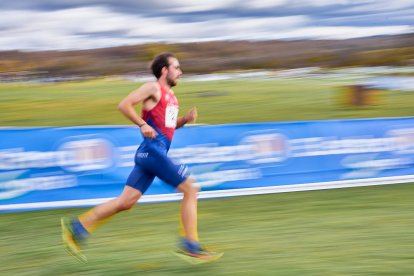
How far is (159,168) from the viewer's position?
5.77 metres

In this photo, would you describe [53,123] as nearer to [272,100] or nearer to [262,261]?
[272,100]

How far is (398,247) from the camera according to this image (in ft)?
20.9

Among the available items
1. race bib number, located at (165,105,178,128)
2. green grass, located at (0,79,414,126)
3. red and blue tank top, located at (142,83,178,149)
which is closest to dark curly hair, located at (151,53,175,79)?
red and blue tank top, located at (142,83,178,149)

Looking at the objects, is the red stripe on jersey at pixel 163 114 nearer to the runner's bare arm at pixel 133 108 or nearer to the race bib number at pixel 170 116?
the race bib number at pixel 170 116

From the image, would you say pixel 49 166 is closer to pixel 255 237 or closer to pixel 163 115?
pixel 255 237

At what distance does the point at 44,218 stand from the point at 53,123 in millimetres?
14156

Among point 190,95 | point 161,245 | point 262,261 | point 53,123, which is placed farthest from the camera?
point 190,95

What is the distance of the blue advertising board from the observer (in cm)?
946

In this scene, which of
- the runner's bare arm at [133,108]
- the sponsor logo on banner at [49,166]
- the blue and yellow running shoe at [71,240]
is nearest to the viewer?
the runner's bare arm at [133,108]

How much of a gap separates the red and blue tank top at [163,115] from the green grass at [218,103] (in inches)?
666

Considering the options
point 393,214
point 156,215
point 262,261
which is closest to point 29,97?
point 156,215

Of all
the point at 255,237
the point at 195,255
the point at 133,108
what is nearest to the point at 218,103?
the point at 255,237

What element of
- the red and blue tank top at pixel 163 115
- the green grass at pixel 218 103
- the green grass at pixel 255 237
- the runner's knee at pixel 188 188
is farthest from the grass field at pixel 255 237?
the green grass at pixel 218 103

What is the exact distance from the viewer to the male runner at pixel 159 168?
5750mm
